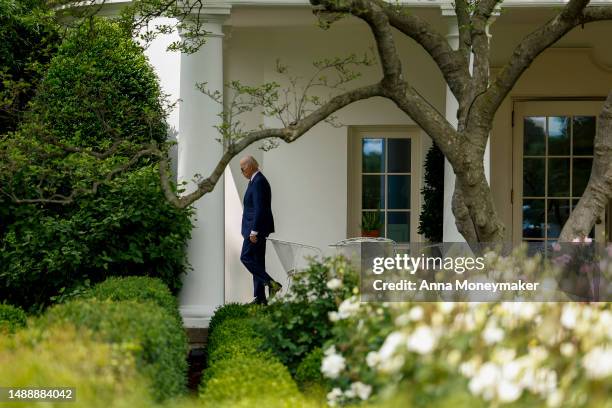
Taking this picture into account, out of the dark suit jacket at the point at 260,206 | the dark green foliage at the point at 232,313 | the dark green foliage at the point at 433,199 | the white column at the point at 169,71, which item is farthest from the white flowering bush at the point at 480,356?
the white column at the point at 169,71

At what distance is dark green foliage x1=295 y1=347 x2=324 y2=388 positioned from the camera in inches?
267

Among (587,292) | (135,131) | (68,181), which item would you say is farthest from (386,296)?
(135,131)

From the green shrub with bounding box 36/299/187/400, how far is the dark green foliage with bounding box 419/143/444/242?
734 cm

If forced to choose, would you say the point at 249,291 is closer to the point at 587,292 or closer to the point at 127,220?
the point at 127,220

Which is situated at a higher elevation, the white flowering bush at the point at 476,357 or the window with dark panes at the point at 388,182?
the window with dark panes at the point at 388,182

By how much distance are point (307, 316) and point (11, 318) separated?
108 inches

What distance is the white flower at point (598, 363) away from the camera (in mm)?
4324

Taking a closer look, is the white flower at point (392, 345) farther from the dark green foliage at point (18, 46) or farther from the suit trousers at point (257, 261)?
the dark green foliage at point (18, 46)

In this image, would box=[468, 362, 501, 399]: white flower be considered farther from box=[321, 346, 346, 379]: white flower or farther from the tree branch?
the tree branch

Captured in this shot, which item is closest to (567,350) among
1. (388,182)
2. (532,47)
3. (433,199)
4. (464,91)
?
(532,47)

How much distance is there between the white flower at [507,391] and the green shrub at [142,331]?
188 centimetres

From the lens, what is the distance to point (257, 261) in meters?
12.3

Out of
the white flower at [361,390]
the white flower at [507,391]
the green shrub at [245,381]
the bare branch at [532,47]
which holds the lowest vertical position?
the green shrub at [245,381]

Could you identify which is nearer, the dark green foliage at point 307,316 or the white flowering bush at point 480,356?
the white flowering bush at point 480,356
